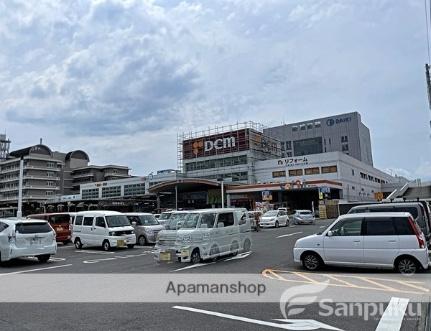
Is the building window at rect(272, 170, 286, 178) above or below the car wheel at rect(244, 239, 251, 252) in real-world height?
above

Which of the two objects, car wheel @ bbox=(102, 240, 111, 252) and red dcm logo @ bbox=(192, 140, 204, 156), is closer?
car wheel @ bbox=(102, 240, 111, 252)

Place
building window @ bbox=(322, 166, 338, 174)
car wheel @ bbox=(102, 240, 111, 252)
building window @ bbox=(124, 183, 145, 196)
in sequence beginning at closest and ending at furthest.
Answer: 1. car wheel @ bbox=(102, 240, 111, 252)
2. building window @ bbox=(322, 166, 338, 174)
3. building window @ bbox=(124, 183, 145, 196)

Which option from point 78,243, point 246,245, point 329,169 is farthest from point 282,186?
point 246,245

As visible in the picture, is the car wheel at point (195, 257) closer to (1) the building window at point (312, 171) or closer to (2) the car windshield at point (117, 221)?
(2) the car windshield at point (117, 221)

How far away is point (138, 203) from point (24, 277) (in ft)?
235

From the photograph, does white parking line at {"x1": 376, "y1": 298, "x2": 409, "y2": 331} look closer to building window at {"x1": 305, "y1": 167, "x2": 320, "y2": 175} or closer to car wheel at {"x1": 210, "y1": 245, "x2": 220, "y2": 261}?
car wheel at {"x1": 210, "y1": 245, "x2": 220, "y2": 261}

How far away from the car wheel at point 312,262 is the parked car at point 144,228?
36.5 ft

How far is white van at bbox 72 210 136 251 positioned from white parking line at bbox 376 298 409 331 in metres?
14.1

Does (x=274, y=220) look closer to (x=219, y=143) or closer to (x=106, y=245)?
(x=106, y=245)

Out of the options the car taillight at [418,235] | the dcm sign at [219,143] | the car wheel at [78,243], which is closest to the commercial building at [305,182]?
the dcm sign at [219,143]

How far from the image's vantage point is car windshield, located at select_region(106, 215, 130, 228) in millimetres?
19859

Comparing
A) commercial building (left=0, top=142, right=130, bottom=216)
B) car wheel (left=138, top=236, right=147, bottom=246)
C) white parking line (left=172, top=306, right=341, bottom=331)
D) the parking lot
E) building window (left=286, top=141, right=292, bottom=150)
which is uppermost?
building window (left=286, top=141, right=292, bottom=150)

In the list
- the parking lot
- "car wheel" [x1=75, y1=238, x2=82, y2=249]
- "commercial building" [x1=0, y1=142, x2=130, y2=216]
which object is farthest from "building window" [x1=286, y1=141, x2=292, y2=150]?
the parking lot

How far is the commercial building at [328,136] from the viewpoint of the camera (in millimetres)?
110863
